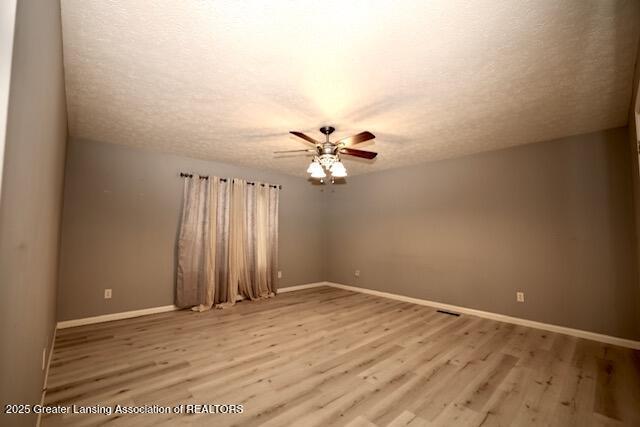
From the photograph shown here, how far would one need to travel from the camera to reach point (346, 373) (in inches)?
89.4

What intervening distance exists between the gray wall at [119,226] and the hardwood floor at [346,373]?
41cm

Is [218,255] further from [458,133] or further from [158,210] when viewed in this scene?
[458,133]

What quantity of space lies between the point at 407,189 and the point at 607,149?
2426mm

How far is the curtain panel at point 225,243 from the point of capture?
412cm

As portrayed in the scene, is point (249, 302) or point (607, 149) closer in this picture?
point (607, 149)

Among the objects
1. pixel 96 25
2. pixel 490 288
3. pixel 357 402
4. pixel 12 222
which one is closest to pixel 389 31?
pixel 96 25

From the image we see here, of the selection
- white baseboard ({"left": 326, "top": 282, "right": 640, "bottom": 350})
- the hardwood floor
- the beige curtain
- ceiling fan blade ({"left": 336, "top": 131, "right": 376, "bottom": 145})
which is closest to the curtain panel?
the beige curtain

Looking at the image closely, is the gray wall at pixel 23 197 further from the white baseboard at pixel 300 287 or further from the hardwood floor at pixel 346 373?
the white baseboard at pixel 300 287

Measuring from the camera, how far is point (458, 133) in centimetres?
326

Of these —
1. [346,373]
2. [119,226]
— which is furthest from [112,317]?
[346,373]

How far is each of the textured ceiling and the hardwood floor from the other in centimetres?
235

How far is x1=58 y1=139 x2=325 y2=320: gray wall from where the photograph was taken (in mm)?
3396

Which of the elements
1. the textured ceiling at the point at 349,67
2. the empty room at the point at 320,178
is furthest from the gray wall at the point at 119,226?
the textured ceiling at the point at 349,67

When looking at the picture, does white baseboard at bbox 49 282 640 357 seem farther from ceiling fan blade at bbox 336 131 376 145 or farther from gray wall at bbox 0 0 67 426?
ceiling fan blade at bbox 336 131 376 145
